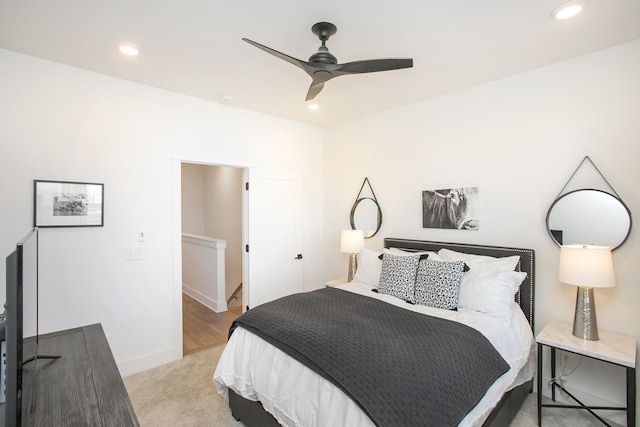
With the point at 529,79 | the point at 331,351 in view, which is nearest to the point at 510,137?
the point at 529,79

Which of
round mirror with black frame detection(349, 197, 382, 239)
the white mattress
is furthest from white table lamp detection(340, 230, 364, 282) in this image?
the white mattress

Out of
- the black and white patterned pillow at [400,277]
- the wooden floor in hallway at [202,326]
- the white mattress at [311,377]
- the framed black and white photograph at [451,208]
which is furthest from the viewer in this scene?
the wooden floor in hallway at [202,326]

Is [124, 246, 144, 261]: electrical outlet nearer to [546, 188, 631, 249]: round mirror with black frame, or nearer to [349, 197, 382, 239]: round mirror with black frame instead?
[349, 197, 382, 239]: round mirror with black frame

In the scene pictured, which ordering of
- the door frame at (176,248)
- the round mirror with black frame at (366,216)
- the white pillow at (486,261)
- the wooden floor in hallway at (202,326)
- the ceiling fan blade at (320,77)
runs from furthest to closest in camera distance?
the round mirror with black frame at (366,216)
the wooden floor in hallway at (202,326)
the door frame at (176,248)
the white pillow at (486,261)
the ceiling fan blade at (320,77)

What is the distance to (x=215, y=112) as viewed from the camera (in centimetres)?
349

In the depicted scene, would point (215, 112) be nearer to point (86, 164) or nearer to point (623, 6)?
point (86, 164)

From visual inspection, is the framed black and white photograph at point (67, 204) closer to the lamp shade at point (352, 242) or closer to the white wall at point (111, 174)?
the white wall at point (111, 174)

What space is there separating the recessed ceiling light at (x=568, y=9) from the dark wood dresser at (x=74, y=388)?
2.96 metres

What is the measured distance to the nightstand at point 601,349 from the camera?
76.9 inches

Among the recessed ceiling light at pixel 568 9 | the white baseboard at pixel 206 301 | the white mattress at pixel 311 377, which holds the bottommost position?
the white baseboard at pixel 206 301

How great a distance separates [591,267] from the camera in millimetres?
2119

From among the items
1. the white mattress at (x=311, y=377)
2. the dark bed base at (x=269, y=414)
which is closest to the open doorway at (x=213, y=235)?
the dark bed base at (x=269, y=414)

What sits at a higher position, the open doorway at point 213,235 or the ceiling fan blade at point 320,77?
the ceiling fan blade at point 320,77

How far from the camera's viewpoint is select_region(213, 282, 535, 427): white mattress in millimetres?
1547
